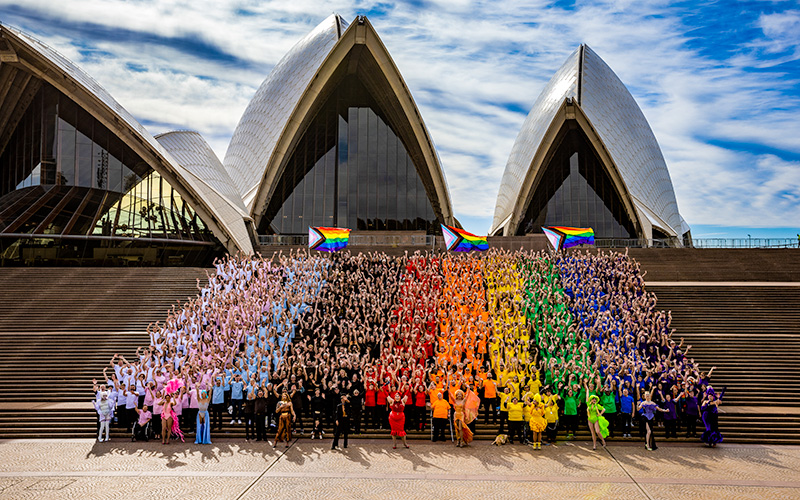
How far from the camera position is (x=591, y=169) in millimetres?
34188

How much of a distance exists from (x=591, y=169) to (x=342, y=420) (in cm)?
2831

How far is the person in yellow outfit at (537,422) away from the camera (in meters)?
9.68

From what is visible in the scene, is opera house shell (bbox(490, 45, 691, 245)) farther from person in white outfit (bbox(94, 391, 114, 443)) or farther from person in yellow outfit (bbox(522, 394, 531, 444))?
person in white outfit (bbox(94, 391, 114, 443))

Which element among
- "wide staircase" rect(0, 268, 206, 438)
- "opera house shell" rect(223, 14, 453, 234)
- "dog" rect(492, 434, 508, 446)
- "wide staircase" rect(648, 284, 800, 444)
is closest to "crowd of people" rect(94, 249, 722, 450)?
"dog" rect(492, 434, 508, 446)

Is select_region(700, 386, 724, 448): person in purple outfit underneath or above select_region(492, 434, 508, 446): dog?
above

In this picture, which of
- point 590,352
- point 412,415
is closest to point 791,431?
point 590,352

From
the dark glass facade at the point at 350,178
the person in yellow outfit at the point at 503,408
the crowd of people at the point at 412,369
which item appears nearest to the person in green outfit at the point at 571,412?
the crowd of people at the point at 412,369

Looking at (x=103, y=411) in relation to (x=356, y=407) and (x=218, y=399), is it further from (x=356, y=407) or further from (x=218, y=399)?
(x=356, y=407)

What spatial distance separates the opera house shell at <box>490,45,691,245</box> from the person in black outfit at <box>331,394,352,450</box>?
26.0m

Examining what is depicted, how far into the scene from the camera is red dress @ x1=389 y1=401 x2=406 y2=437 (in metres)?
9.81

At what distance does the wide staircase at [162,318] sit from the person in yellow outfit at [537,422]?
103 centimetres

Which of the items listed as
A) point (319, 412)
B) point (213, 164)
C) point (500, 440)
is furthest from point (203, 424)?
point (213, 164)

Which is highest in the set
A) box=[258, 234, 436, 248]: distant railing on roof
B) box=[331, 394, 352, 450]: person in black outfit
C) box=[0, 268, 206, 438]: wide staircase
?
box=[258, 234, 436, 248]: distant railing on roof

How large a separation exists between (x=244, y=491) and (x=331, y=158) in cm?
2581
